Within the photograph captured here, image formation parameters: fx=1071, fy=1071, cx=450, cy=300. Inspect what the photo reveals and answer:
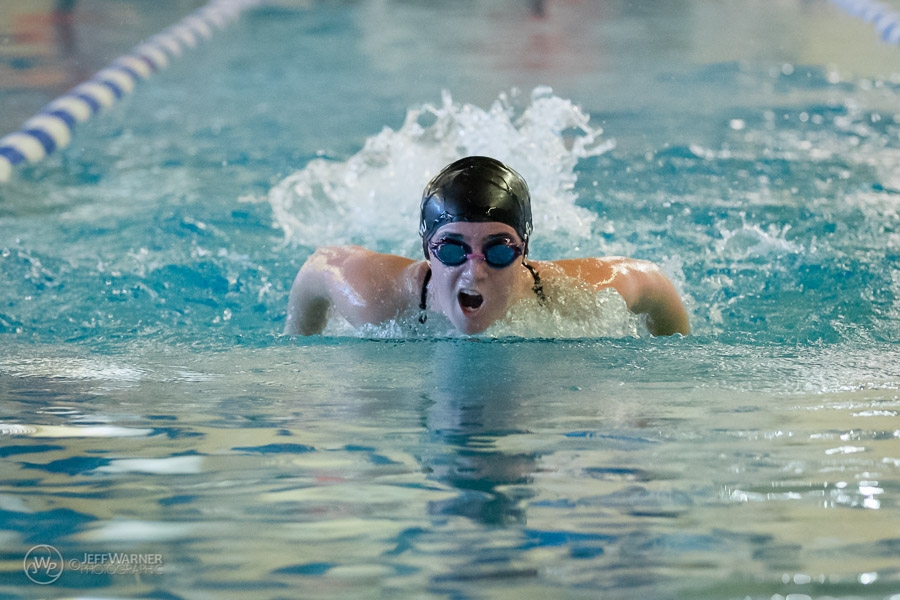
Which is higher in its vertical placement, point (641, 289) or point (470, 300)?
point (641, 289)

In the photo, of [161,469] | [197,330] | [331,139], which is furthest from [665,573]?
[331,139]

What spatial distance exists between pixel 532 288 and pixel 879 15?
8260 millimetres

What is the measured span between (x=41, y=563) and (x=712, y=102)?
5.77m

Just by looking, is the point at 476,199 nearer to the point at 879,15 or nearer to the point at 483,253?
the point at 483,253

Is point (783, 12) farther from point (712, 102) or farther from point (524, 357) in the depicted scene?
point (524, 357)

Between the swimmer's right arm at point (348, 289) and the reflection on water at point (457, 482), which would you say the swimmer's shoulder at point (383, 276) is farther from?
the reflection on water at point (457, 482)

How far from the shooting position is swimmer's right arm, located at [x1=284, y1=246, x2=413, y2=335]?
121 inches

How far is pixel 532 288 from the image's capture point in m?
2.97

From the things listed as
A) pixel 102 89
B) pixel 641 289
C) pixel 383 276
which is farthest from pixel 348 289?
pixel 102 89

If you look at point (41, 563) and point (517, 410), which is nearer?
point (41, 563)

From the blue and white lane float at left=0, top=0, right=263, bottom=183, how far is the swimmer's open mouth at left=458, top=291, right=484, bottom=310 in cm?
323

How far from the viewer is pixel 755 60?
8.07 metres

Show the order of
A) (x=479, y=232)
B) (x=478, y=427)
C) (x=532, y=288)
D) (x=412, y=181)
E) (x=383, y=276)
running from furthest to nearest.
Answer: (x=412, y=181) → (x=383, y=276) → (x=532, y=288) → (x=479, y=232) → (x=478, y=427)

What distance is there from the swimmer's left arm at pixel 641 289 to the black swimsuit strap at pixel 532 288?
4.3 inches
